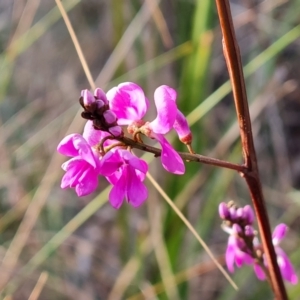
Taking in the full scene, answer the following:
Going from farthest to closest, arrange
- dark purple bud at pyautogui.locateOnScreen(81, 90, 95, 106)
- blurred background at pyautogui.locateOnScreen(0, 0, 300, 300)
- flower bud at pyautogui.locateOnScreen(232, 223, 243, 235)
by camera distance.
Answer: blurred background at pyautogui.locateOnScreen(0, 0, 300, 300)
flower bud at pyautogui.locateOnScreen(232, 223, 243, 235)
dark purple bud at pyautogui.locateOnScreen(81, 90, 95, 106)

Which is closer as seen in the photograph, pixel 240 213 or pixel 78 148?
pixel 78 148

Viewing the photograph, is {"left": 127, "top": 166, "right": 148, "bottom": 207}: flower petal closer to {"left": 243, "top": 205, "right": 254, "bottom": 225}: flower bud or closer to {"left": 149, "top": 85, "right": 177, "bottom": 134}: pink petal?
{"left": 149, "top": 85, "right": 177, "bottom": 134}: pink petal

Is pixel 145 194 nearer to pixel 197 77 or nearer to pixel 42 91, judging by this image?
pixel 197 77

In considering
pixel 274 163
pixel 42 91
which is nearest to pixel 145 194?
pixel 274 163

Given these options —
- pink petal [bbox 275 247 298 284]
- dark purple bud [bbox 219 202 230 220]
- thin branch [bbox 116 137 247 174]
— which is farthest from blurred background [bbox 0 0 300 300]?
thin branch [bbox 116 137 247 174]

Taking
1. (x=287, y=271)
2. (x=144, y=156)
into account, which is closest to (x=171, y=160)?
(x=287, y=271)

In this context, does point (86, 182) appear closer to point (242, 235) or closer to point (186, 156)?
point (186, 156)
